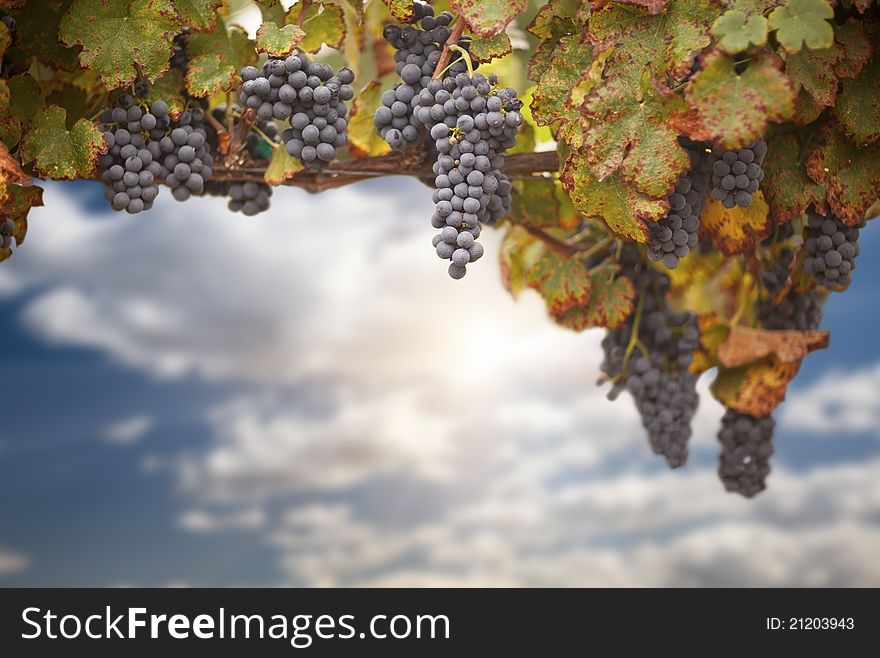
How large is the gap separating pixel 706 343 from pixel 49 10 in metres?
1.43

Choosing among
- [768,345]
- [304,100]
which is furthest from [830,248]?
[304,100]

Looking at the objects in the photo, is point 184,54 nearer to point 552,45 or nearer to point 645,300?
point 552,45

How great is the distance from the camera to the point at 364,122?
1.71 meters

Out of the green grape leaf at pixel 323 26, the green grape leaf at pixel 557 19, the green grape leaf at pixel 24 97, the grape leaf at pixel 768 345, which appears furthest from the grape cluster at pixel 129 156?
the grape leaf at pixel 768 345

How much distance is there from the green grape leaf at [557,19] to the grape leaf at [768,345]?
2.80 ft

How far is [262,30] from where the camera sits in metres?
1.48

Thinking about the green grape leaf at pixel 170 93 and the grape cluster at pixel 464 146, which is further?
the green grape leaf at pixel 170 93

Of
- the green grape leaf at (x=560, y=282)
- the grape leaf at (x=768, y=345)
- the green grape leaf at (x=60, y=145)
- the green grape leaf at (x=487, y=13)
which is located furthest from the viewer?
the grape leaf at (x=768, y=345)

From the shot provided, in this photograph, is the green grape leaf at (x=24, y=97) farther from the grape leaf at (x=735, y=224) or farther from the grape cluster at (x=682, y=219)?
the grape leaf at (x=735, y=224)

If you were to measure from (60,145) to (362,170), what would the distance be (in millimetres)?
474

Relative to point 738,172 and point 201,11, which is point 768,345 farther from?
point 201,11

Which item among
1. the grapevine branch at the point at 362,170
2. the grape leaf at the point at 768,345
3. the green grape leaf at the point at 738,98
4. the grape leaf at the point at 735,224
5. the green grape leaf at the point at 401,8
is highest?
the green grape leaf at the point at 401,8

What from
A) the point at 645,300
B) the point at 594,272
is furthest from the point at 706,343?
the point at 594,272

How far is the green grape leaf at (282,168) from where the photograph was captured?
1577 millimetres
